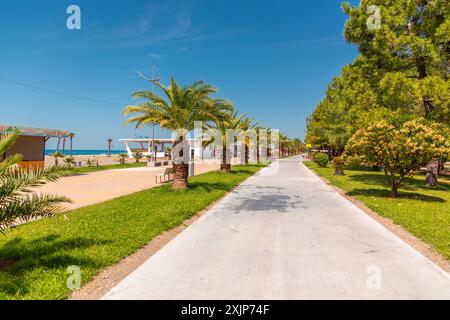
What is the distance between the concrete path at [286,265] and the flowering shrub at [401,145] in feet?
15.6

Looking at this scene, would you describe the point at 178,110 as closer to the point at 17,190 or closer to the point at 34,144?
the point at 17,190

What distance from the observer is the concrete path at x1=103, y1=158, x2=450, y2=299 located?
173 inches

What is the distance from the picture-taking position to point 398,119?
1345 cm

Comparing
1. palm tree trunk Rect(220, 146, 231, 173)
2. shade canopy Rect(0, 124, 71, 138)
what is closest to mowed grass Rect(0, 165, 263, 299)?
shade canopy Rect(0, 124, 71, 138)

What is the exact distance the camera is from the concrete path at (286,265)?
14.4 feet

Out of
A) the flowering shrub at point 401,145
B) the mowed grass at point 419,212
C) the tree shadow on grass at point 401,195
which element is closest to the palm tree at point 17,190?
the mowed grass at point 419,212

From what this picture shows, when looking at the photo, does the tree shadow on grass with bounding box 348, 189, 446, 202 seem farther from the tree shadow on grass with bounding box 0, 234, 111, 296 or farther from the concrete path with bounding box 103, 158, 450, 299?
the tree shadow on grass with bounding box 0, 234, 111, 296

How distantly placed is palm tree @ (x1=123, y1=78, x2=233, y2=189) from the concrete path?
660 cm

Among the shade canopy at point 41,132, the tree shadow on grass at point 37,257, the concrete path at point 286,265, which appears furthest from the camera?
the shade canopy at point 41,132

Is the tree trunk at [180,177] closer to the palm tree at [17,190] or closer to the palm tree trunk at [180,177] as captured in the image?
the palm tree trunk at [180,177]

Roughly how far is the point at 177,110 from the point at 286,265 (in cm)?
1143

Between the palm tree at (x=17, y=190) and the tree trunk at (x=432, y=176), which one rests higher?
the palm tree at (x=17, y=190)

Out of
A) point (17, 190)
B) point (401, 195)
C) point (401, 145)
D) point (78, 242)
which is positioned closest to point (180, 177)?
point (78, 242)

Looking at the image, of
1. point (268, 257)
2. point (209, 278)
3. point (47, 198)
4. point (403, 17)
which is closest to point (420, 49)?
point (403, 17)
